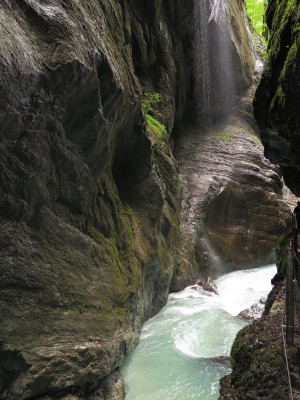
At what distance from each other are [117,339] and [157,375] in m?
1.09

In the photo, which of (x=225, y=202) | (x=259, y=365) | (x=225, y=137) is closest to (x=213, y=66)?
(x=225, y=137)

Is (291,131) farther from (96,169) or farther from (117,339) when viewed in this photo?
(117,339)

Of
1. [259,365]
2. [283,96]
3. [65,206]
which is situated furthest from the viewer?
[65,206]

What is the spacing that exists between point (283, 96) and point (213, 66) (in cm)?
1503

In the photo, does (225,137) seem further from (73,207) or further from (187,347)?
A: (73,207)

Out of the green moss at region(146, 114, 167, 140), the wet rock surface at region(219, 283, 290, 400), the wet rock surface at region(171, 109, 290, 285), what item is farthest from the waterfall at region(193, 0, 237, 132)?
the wet rock surface at region(219, 283, 290, 400)

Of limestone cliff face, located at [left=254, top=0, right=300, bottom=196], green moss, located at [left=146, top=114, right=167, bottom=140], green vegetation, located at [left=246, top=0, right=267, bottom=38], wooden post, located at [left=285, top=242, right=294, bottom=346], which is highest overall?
green vegetation, located at [left=246, top=0, right=267, bottom=38]

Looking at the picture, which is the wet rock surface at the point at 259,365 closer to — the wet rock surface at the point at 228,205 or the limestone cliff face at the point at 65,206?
the limestone cliff face at the point at 65,206

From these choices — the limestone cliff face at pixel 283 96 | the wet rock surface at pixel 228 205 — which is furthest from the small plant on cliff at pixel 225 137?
the limestone cliff face at pixel 283 96

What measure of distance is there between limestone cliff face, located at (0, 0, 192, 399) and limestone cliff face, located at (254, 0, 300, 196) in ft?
8.84

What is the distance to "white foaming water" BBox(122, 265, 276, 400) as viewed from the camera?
6.07 metres

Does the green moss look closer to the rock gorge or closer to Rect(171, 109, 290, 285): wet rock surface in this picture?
the rock gorge

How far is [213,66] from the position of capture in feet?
63.9

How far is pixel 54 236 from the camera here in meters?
5.45
